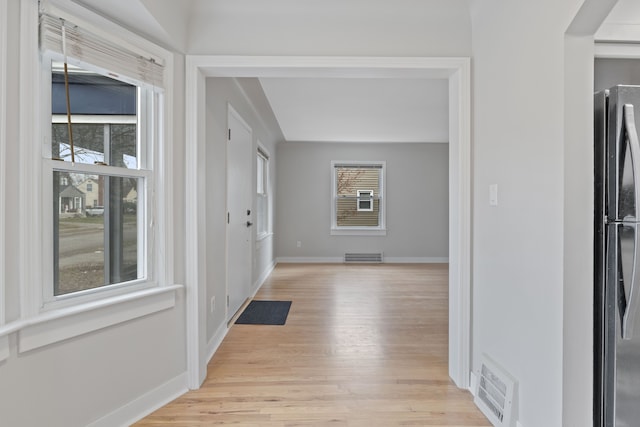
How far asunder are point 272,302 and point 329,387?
6.54ft

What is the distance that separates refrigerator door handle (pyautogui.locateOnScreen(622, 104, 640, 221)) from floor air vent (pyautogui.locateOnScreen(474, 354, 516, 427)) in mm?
970

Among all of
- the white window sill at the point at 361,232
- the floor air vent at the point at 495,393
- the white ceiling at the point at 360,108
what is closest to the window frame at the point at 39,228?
the floor air vent at the point at 495,393

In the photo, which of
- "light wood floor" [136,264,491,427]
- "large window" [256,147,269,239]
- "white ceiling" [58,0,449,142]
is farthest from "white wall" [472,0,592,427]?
"large window" [256,147,269,239]

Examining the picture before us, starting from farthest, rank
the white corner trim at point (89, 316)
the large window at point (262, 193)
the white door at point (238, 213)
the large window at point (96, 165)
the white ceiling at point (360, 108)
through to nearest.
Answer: the large window at point (262, 193), the white ceiling at point (360, 108), the white door at point (238, 213), the large window at point (96, 165), the white corner trim at point (89, 316)

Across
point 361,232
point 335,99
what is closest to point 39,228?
point 335,99

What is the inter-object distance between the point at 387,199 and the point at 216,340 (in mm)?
5033

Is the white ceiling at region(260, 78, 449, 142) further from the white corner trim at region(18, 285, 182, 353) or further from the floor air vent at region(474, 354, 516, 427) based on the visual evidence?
the floor air vent at region(474, 354, 516, 427)

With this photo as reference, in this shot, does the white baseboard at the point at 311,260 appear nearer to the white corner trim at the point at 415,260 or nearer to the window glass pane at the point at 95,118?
the white corner trim at the point at 415,260

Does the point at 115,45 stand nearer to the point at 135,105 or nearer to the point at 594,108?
the point at 135,105

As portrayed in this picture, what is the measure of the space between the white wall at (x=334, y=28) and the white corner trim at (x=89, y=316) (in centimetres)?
152

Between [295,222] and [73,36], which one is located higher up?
[73,36]

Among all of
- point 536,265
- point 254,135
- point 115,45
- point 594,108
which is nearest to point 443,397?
point 536,265

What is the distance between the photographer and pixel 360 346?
107 inches

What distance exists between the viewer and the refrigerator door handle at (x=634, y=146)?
1238 millimetres
